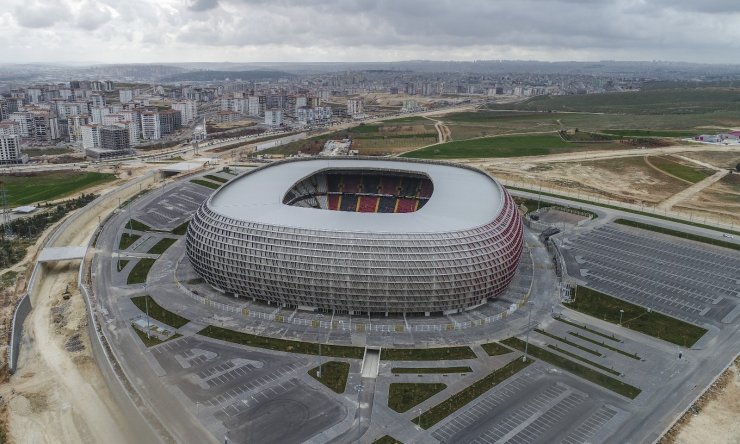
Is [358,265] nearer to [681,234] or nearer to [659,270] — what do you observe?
[659,270]

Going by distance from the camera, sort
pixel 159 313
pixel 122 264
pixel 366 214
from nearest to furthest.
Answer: pixel 159 313, pixel 366 214, pixel 122 264

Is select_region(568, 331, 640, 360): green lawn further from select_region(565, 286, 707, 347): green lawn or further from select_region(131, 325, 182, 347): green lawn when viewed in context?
select_region(131, 325, 182, 347): green lawn

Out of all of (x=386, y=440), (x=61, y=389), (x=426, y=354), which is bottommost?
(x=61, y=389)

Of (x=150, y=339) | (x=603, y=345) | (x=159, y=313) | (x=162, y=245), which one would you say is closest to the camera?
(x=150, y=339)

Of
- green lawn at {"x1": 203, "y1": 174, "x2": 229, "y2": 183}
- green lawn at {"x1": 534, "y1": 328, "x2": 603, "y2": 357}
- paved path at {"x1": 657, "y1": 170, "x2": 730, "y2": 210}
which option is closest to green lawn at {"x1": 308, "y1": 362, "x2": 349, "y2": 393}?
green lawn at {"x1": 534, "y1": 328, "x2": 603, "y2": 357}

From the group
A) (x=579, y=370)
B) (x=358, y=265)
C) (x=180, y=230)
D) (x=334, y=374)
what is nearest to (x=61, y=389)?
(x=334, y=374)

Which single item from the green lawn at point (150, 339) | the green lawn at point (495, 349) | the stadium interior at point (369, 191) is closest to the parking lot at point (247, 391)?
the green lawn at point (150, 339)

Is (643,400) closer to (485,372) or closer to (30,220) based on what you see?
(485,372)

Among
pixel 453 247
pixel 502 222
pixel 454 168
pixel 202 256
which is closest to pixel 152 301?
pixel 202 256
